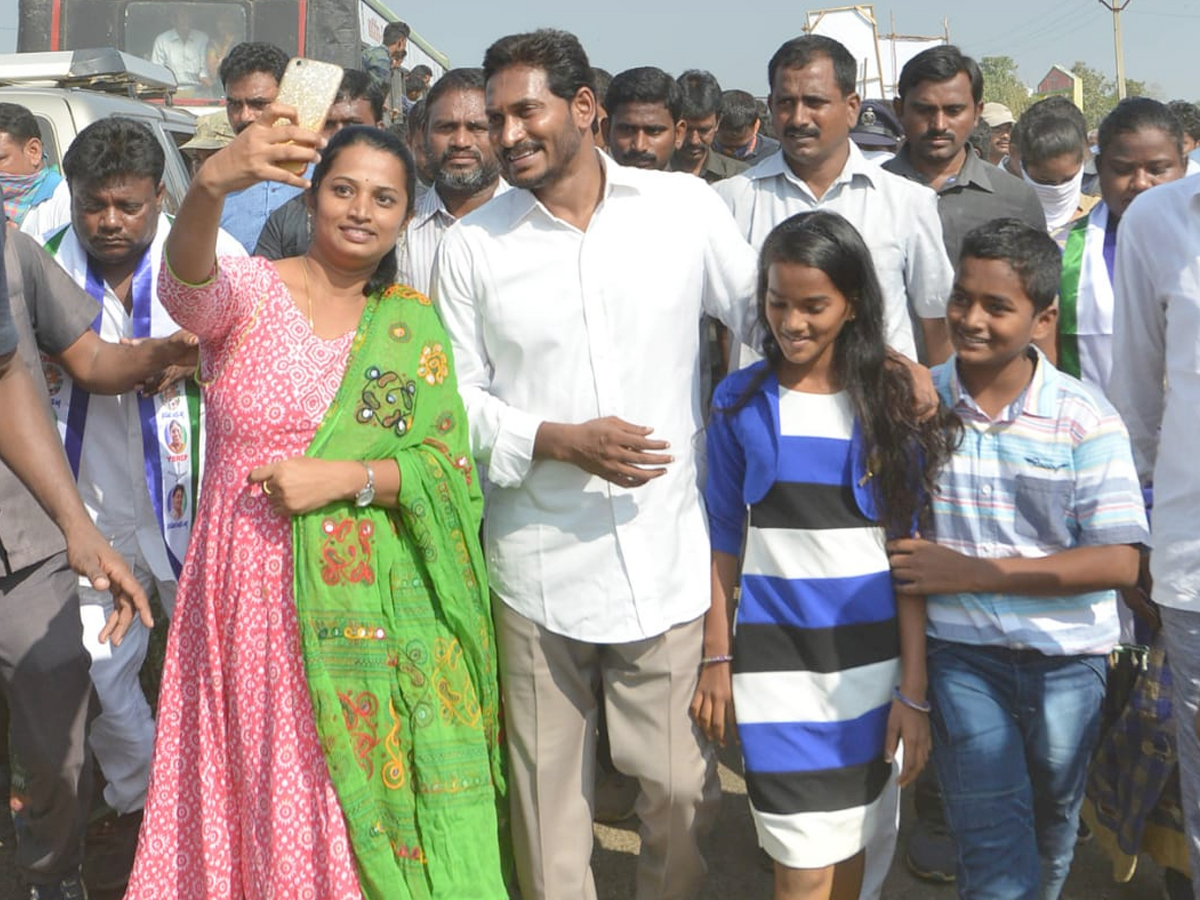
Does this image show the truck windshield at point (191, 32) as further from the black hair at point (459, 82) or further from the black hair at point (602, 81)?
the black hair at point (459, 82)

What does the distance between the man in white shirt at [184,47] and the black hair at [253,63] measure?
633 centimetres

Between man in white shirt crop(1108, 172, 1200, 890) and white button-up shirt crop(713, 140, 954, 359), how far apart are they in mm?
630

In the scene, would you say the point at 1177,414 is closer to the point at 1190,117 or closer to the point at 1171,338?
the point at 1171,338

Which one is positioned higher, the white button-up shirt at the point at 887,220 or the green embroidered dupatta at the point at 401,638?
the white button-up shirt at the point at 887,220

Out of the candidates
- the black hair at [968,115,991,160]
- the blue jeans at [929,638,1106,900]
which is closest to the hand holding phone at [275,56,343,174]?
the blue jeans at [929,638,1106,900]

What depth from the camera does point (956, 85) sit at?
164 inches

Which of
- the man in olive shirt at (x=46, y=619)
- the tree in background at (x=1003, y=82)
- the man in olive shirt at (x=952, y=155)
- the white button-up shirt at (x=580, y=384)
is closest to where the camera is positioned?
the white button-up shirt at (x=580, y=384)

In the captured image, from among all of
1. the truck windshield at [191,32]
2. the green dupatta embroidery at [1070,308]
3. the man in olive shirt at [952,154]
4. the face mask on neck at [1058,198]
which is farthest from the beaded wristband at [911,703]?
the truck windshield at [191,32]

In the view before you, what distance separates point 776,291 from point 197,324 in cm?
122

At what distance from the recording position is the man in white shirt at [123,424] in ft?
11.1

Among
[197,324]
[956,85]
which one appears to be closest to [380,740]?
[197,324]

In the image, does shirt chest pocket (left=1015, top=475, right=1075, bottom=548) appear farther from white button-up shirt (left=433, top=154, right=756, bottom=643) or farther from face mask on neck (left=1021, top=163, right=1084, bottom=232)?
face mask on neck (left=1021, top=163, right=1084, bottom=232)

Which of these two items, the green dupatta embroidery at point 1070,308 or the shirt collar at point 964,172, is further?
the shirt collar at point 964,172

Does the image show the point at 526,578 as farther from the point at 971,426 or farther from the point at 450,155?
the point at 450,155
